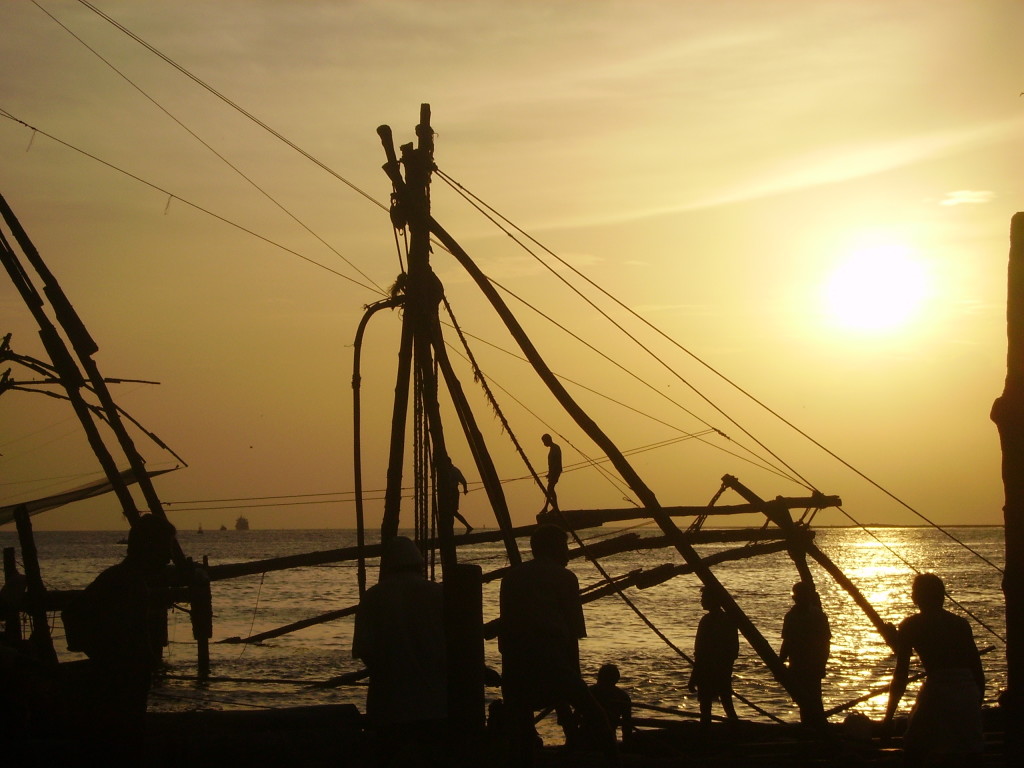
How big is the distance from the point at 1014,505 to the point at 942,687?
1.33m

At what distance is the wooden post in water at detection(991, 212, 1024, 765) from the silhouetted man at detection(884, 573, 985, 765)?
0.81 feet

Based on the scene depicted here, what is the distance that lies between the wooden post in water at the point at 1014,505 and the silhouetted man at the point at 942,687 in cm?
25

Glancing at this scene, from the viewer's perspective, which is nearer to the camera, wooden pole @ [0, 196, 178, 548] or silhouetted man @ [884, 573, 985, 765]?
silhouetted man @ [884, 573, 985, 765]

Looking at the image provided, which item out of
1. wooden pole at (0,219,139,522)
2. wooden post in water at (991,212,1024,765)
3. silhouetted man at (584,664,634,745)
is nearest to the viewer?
wooden post in water at (991,212,1024,765)

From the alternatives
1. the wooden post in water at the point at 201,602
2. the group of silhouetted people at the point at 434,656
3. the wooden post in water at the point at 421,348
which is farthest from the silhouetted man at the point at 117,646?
the wooden post in water at the point at 201,602

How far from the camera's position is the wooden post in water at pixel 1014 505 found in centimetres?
671

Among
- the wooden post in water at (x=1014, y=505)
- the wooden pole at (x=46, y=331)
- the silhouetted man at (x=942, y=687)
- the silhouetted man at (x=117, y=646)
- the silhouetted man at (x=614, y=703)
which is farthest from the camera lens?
the wooden pole at (x=46, y=331)

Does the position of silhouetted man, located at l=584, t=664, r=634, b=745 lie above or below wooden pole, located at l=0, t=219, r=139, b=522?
below

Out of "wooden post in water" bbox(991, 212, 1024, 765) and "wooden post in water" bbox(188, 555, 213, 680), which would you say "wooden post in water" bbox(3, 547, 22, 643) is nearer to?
"wooden post in water" bbox(188, 555, 213, 680)

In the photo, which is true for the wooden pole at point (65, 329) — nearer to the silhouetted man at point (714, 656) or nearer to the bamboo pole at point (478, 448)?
the bamboo pole at point (478, 448)

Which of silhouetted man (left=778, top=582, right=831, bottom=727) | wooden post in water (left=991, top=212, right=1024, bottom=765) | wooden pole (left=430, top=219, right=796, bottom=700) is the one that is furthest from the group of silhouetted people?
silhouetted man (left=778, top=582, right=831, bottom=727)

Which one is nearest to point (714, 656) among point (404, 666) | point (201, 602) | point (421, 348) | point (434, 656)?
point (421, 348)

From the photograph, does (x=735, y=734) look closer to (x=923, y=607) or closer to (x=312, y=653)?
(x=923, y=607)

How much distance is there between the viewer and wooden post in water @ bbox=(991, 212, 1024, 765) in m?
6.71
